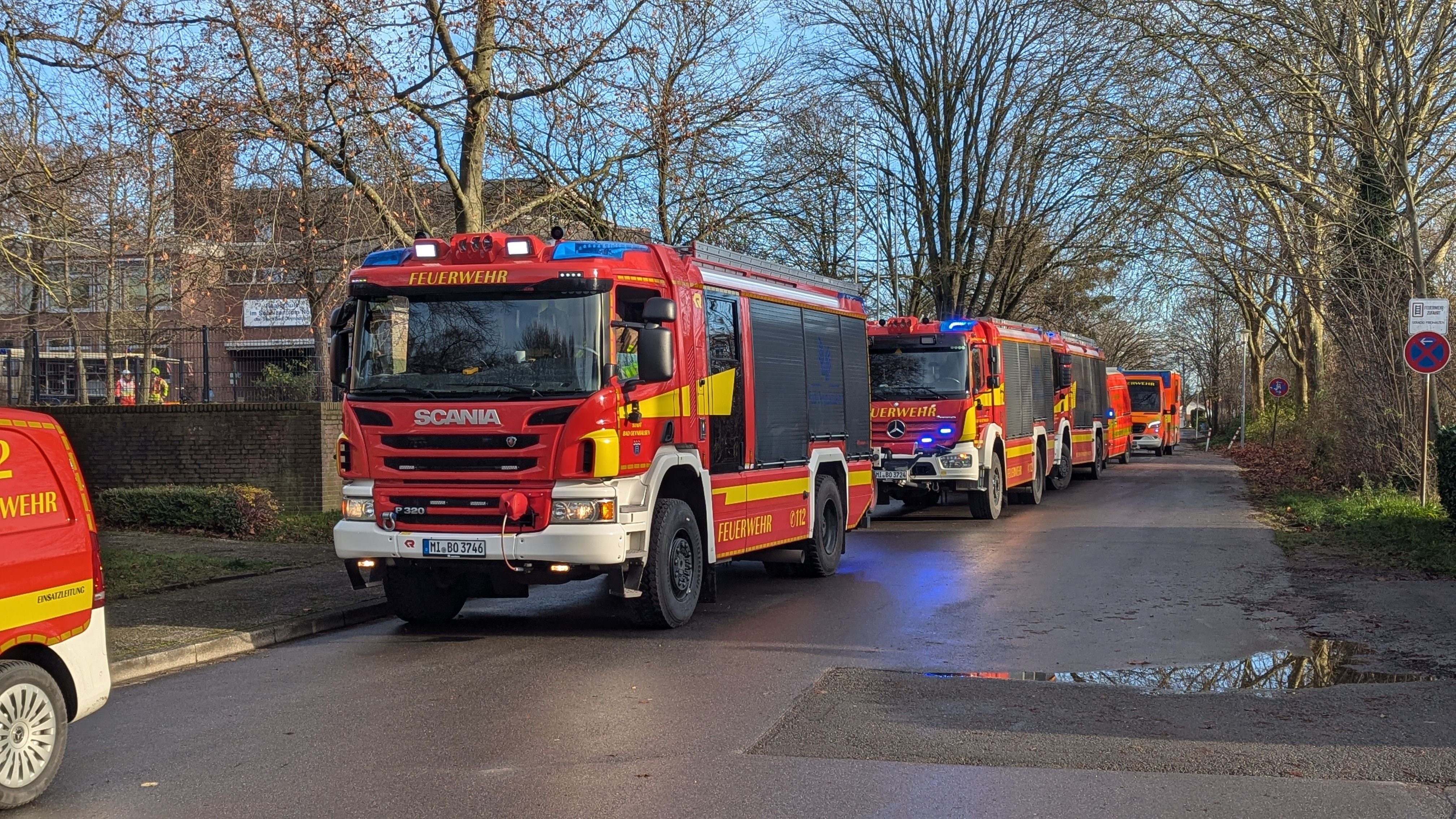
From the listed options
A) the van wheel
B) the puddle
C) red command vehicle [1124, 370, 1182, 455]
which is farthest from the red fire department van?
red command vehicle [1124, 370, 1182, 455]

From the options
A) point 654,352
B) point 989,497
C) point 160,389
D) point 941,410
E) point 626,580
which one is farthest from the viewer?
point 160,389

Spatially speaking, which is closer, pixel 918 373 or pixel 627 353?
pixel 627 353

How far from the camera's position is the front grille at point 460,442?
920 centimetres

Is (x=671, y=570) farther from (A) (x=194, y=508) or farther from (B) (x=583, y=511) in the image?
(A) (x=194, y=508)

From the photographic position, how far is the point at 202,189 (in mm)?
15258

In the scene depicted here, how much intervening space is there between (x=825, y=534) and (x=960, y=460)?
19.8ft

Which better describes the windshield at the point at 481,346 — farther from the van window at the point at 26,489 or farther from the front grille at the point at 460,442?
the van window at the point at 26,489

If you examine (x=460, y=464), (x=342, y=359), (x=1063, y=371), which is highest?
(x=1063, y=371)

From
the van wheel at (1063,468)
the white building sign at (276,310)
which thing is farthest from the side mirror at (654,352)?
the van wheel at (1063,468)

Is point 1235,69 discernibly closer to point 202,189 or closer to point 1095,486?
point 1095,486

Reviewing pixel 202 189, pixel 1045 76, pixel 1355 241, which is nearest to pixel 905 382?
pixel 1355 241

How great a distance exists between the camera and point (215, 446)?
18.5 metres

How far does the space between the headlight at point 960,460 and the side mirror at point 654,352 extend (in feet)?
33.8

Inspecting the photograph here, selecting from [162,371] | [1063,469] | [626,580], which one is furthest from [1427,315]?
[162,371]
